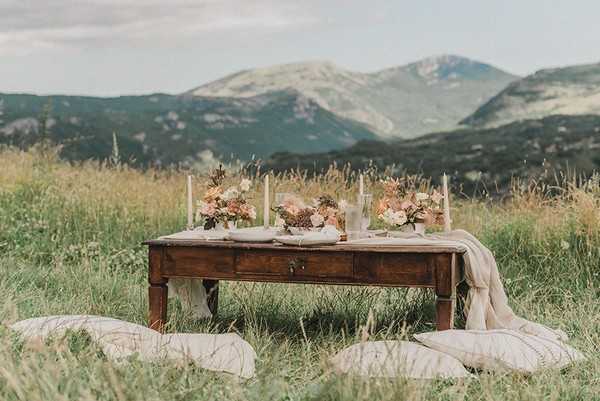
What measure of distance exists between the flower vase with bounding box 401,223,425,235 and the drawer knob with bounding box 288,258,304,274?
833mm

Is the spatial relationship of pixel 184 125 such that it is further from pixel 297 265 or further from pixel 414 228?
pixel 297 265

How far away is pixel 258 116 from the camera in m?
128

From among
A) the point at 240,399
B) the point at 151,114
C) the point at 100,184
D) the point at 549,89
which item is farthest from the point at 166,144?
the point at 240,399

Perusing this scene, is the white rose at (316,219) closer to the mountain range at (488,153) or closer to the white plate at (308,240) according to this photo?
the white plate at (308,240)

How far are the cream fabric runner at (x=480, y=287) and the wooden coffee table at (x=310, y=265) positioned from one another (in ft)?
0.31

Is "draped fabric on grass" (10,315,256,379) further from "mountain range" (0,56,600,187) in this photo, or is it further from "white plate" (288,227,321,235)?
"mountain range" (0,56,600,187)

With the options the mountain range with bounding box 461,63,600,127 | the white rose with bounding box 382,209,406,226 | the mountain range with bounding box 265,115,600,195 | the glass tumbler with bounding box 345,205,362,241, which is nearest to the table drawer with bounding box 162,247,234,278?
the glass tumbler with bounding box 345,205,362,241

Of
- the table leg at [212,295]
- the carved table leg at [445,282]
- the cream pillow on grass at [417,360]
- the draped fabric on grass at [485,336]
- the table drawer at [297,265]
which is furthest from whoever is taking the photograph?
the table leg at [212,295]

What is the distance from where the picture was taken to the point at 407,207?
5.01 metres

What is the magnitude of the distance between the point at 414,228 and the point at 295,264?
872 millimetres

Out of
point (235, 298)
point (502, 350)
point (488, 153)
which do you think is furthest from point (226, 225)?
point (488, 153)

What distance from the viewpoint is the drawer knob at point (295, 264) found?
4.57 m

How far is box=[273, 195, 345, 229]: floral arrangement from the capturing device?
4785mm

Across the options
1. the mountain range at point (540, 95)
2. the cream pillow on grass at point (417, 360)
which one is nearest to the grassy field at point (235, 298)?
the cream pillow on grass at point (417, 360)
